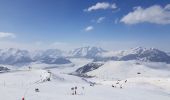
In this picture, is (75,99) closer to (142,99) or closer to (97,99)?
(97,99)

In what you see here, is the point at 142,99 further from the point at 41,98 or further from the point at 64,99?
the point at 41,98

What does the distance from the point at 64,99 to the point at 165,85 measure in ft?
374

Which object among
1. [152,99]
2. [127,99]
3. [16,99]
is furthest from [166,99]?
[16,99]

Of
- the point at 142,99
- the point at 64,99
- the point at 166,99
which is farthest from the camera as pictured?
the point at 166,99

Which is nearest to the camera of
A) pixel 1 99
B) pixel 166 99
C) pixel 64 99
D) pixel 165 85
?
pixel 1 99

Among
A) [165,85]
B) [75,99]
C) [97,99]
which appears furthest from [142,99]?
[165,85]

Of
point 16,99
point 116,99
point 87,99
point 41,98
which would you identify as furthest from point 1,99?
point 116,99

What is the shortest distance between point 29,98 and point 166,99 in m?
30.8

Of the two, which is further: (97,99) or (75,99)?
(97,99)

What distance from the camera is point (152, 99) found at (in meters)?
50.8

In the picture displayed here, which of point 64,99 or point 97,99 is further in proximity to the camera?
point 97,99

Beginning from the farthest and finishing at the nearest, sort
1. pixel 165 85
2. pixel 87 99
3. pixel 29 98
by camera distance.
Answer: pixel 165 85
pixel 87 99
pixel 29 98

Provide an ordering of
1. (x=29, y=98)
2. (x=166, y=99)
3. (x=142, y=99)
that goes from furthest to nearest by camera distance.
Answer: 1. (x=166, y=99)
2. (x=142, y=99)
3. (x=29, y=98)

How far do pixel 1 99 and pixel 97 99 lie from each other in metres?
14.6
